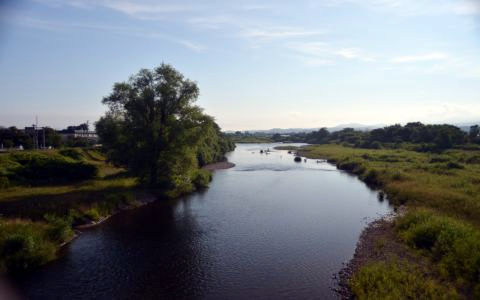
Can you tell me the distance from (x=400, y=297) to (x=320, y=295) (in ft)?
15.0

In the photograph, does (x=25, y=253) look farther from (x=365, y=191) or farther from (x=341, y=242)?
(x=365, y=191)

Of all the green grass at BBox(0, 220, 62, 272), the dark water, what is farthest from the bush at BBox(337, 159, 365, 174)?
the green grass at BBox(0, 220, 62, 272)

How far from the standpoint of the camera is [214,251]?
92.9ft

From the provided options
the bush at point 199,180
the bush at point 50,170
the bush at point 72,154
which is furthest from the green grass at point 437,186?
the bush at point 72,154

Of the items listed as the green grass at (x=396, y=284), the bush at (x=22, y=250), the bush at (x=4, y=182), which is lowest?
the green grass at (x=396, y=284)

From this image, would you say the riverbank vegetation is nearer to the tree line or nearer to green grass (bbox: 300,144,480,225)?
green grass (bbox: 300,144,480,225)

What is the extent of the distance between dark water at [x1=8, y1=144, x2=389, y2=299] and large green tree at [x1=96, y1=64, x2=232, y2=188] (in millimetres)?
6160

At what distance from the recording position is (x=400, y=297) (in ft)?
61.2

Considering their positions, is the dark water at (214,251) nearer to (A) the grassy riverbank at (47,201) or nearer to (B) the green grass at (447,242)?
(A) the grassy riverbank at (47,201)

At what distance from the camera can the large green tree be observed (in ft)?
159

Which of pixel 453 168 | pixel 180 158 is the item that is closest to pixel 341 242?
pixel 180 158

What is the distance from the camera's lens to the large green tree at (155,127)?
4847 centimetres

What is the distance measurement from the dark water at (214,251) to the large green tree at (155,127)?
6.16 meters

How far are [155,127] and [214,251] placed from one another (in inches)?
994
